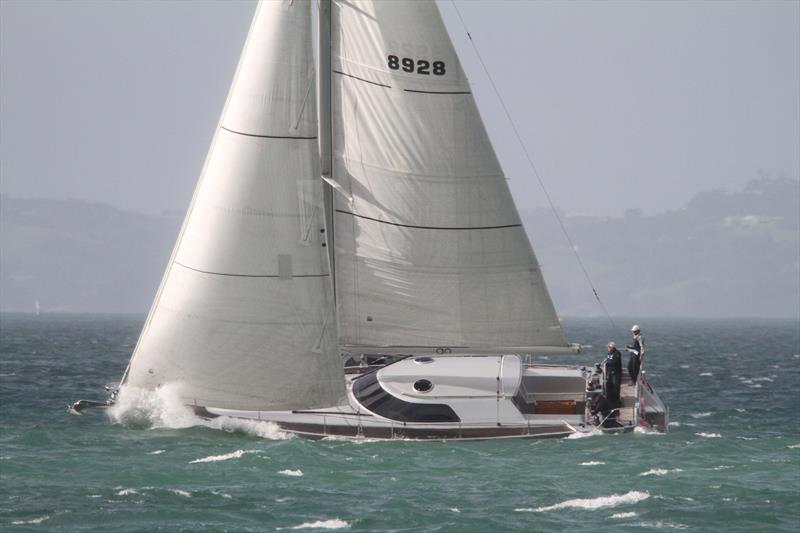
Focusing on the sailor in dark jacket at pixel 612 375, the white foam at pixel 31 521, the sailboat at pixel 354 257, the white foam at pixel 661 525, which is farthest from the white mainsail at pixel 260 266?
the white foam at pixel 661 525

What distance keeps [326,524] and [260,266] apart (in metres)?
9.08

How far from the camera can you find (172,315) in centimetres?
2902

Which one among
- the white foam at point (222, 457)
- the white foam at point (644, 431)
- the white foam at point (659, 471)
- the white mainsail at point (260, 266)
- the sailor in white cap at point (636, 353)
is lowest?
the white foam at point (659, 471)

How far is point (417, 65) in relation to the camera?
98.1 feet

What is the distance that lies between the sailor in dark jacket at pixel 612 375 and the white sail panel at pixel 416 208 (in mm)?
1191

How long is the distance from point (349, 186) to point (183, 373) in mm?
5916

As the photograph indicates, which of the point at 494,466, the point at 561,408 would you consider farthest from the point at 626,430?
the point at 494,466

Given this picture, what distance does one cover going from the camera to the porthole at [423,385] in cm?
2933

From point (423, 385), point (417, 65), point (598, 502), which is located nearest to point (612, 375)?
point (423, 385)

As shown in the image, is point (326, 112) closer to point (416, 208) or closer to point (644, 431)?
point (416, 208)

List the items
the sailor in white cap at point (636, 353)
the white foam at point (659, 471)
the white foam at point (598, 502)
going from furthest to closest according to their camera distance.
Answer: the sailor in white cap at point (636, 353)
the white foam at point (659, 471)
the white foam at point (598, 502)

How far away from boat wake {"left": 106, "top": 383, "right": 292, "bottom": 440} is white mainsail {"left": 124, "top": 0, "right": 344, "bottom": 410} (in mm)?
301

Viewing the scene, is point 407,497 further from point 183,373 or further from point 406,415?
point 183,373

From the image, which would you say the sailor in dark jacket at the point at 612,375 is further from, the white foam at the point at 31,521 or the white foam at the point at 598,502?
the white foam at the point at 31,521
